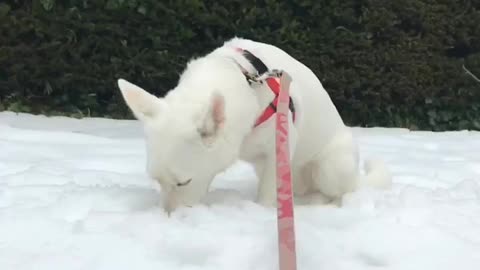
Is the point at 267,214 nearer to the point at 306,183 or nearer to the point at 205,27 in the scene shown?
the point at 306,183

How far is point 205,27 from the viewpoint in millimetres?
6707

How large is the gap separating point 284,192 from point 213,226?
0.31 m

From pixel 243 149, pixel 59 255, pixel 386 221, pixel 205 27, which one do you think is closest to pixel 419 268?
pixel 386 221

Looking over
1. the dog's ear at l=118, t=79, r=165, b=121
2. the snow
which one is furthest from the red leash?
the dog's ear at l=118, t=79, r=165, b=121

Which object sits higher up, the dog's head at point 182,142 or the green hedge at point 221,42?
the dog's head at point 182,142

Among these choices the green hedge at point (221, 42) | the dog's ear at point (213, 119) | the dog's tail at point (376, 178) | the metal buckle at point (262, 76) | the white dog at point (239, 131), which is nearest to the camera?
the dog's ear at point (213, 119)

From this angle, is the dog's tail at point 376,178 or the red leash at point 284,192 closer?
the red leash at point 284,192

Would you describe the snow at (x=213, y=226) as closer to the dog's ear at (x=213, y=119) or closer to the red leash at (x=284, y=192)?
the red leash at (x=284, y=192)

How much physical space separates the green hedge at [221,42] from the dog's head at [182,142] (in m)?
3.52

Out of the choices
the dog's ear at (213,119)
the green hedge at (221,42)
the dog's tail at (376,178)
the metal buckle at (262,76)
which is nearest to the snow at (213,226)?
the dog's tail at (376,178)

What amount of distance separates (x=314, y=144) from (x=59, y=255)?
1.54 m

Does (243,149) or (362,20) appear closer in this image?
(243,149)

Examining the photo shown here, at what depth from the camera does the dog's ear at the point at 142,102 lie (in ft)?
10.2

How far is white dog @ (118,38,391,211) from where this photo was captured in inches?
121
